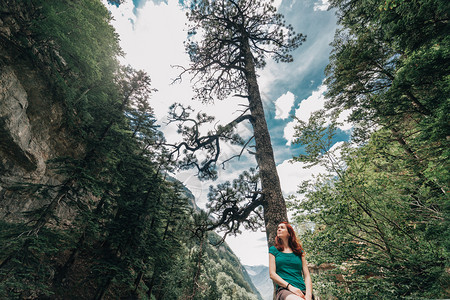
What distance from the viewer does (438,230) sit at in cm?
303

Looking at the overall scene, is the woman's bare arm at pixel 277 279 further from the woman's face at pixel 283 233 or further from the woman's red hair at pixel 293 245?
the woman's face at pixel 283 233

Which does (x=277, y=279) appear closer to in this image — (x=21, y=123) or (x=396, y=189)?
(x=396, y=189)

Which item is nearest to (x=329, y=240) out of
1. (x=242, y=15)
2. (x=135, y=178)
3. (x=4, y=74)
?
(x=242, y=15)

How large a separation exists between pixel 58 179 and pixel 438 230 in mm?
20084

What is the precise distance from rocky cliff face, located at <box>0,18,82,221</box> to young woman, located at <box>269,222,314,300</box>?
9250 mm

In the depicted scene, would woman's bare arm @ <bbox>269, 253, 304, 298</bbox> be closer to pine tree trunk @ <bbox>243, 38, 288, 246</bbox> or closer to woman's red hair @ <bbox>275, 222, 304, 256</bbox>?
woman's red hair @ <bbox>275, 222, 304, 256</bbox>

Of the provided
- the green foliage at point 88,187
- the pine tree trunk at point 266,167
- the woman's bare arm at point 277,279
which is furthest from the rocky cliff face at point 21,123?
the woman's bare arm at point 277,279

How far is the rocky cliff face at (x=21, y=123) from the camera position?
732cm

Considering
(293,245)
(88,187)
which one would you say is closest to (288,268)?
(293,245)

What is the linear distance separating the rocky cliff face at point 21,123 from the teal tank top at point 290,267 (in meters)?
9.28

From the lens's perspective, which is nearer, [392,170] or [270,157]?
[270,157]

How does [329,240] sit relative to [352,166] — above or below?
below

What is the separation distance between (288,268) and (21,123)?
1402cm

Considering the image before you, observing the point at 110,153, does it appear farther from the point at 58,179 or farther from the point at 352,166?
the point at 352,166
